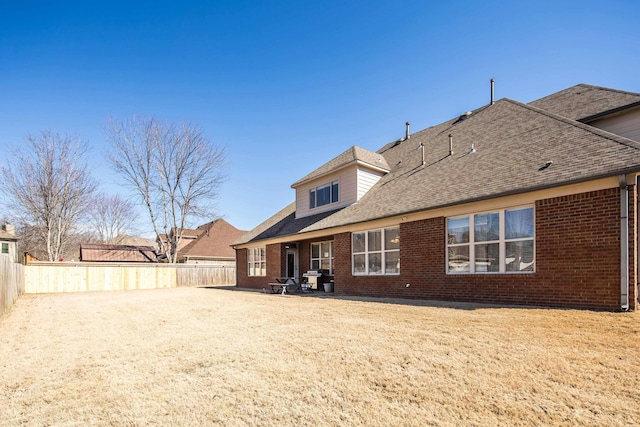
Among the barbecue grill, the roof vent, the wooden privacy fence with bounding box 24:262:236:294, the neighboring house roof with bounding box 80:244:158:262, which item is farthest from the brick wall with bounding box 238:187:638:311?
the neighboring house roof with bounding box 80:244:158:262

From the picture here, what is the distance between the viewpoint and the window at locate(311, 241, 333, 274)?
16391mm

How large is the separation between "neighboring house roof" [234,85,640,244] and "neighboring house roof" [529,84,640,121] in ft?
3.20

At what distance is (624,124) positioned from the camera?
33.0ft

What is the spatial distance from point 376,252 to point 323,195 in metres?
5.81

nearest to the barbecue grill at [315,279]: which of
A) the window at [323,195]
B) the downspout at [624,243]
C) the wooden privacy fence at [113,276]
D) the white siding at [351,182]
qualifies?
the white siding at [351,182]

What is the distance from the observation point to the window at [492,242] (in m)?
8.34

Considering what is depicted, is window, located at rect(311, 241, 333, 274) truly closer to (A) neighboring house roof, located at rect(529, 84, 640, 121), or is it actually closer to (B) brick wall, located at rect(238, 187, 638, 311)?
(B) brick wall, located at rect(238, 187, 638, 311)

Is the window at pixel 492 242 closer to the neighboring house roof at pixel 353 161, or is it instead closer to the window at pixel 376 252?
the window at pixel 376 252

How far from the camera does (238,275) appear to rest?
22562 millimetres

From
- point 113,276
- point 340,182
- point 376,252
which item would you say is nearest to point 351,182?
point 340,182

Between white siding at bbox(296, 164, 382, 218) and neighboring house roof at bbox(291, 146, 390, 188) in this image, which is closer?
white siding at bbox(296, 164, 382, 218)

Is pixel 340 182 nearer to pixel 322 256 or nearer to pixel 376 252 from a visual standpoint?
pixel 322 256

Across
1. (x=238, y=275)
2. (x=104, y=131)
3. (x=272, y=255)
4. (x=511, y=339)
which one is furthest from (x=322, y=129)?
(x=104, y=131)

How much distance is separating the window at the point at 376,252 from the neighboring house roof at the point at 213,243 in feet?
71.6
